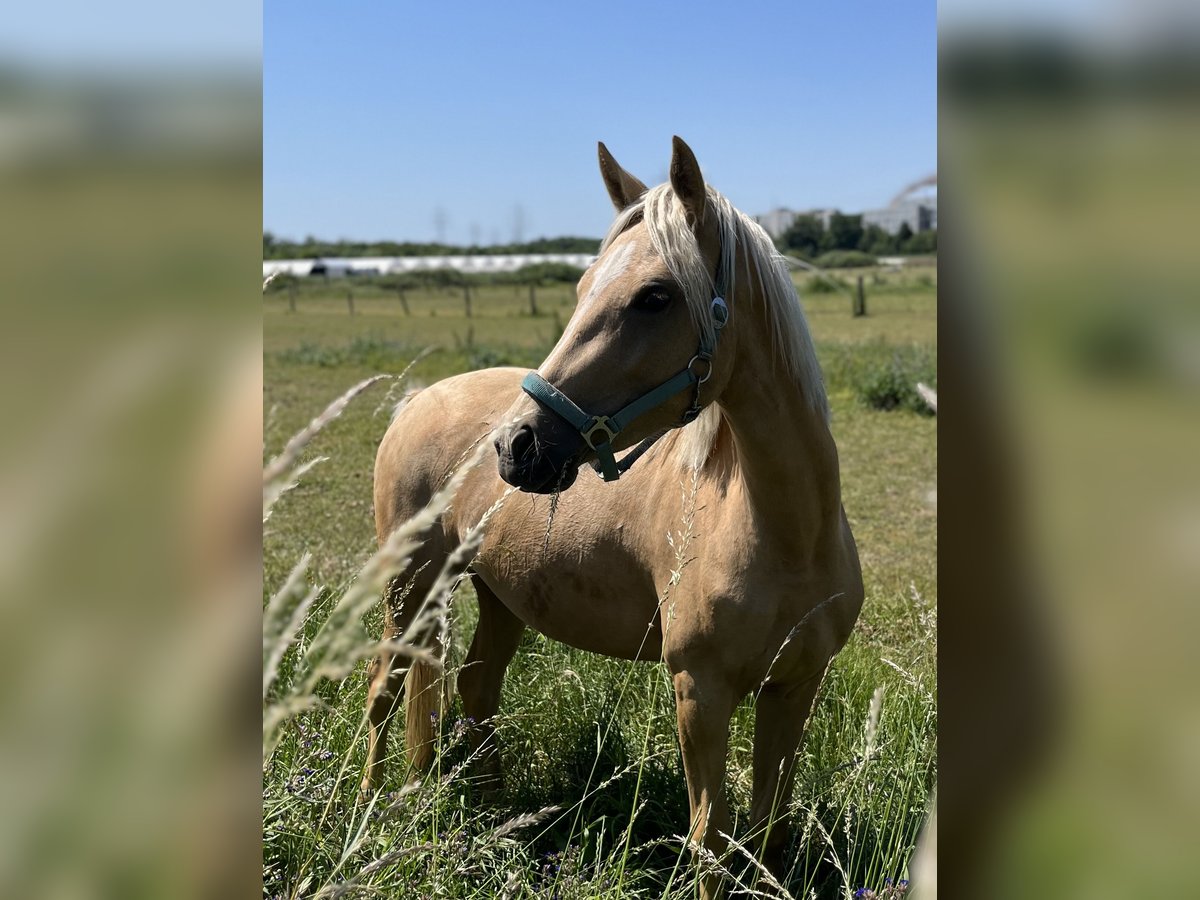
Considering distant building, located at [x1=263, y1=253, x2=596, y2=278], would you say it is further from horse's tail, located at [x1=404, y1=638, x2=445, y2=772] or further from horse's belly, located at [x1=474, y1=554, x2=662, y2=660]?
horse's belly, located at [x1=474, y1=554, x2=662, y2=660]

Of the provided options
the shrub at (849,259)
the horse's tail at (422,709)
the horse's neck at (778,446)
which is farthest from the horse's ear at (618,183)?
the shrub at (849,259)

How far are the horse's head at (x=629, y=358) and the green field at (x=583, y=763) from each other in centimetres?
61

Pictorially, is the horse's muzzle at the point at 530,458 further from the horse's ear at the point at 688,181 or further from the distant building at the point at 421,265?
the distant building at the point at 421,265

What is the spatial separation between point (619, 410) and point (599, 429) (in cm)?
7

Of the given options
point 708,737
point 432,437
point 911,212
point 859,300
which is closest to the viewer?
point 708,737

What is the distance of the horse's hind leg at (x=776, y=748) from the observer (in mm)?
2459

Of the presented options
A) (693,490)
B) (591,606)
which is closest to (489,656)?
(591,606)

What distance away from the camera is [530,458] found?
1.96 metres

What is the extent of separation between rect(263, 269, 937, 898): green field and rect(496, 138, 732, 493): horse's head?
606mm

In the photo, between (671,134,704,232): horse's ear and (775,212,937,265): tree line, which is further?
(775,212,937,265): tree line

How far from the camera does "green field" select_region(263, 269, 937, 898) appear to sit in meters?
1.78
